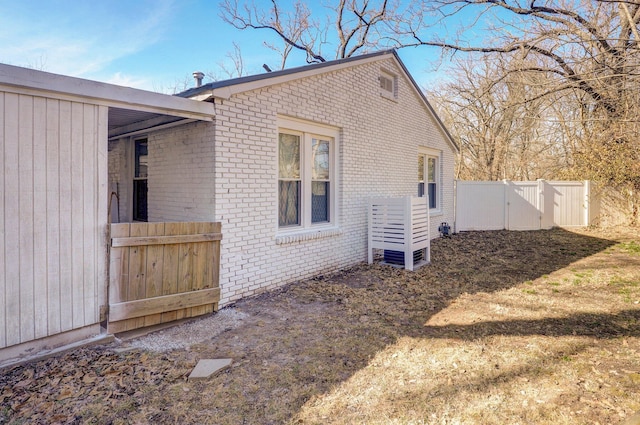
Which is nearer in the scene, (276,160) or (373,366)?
(373,366)

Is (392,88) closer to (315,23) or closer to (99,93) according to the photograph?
(99,93)

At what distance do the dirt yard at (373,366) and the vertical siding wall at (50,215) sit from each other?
18.8 inches

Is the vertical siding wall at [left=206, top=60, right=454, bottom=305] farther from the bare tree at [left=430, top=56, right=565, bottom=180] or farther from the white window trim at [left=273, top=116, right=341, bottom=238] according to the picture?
the bare tree at [left=430, top=56, right=565, bottom=180]

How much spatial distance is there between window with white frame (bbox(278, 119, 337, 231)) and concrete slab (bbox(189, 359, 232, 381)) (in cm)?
293

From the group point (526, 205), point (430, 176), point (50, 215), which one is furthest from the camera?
point (526, 205)

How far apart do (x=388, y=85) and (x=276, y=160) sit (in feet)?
15.4

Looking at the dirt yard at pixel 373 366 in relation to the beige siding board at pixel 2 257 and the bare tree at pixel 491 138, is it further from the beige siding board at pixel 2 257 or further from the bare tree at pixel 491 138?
the bare tree at pixel 491 138

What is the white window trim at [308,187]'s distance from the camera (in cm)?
605

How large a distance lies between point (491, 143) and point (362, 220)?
53.4 feet

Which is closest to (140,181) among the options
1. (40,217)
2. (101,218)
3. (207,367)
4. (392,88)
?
(101,218)

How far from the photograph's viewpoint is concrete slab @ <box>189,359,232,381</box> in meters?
3.16

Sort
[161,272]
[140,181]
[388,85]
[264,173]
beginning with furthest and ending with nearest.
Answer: [388,85] < [140,181] < [264,173] < [161,272]

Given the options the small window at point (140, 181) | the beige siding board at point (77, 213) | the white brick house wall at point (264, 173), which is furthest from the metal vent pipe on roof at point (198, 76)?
the beige siding board at point (77, 213)

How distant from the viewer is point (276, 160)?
19.0 feet
